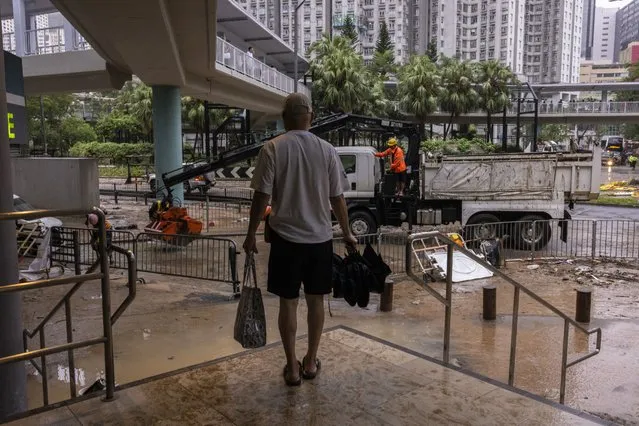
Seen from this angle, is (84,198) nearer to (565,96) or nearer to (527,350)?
(527,350)

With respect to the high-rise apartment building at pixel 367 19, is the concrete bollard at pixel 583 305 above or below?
below

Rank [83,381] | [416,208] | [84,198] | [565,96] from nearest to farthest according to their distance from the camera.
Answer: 1. [83,381]
2. [416,208]
3. [84,198]
4. [565,96]

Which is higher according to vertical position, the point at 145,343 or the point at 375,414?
the point at 375,414

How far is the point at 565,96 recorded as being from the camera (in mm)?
118562

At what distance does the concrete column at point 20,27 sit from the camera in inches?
916

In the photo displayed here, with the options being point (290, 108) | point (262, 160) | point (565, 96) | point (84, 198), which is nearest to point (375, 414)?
point (262, 160)

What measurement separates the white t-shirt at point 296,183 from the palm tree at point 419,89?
40226 mm

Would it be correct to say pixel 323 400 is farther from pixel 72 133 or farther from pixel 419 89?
pixel 72 133

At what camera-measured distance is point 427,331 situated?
752cm

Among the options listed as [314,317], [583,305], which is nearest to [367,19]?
[583,305]

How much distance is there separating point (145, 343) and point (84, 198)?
13424mm

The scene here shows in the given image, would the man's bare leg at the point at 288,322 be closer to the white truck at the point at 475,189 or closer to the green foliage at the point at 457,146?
the white truck at the point at 475,189

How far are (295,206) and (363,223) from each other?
37.1 feet

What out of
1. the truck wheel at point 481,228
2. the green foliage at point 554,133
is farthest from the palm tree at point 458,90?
the green foliage at point 554,133
